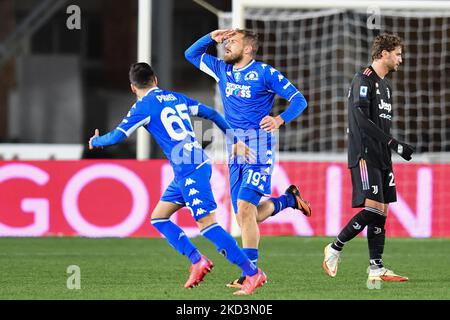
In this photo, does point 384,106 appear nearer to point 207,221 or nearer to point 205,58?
point 205,58

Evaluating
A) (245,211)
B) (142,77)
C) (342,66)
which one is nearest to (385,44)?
(245,211)

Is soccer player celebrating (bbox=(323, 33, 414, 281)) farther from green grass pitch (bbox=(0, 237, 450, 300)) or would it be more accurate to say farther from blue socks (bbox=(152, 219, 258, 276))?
blue socks (bbox=(152, 219, 258, 276))

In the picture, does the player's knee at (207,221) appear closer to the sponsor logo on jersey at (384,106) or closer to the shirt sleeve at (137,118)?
the shirt sleeve at (137,118)

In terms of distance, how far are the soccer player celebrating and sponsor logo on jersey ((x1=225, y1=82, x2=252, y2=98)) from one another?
33.5 inches

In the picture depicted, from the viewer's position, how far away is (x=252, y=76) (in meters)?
9.30

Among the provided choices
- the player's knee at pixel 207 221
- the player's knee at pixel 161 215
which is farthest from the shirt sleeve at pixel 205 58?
the player's knee at pixel 207 221

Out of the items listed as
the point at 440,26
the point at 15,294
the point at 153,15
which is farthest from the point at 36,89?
the point at 15,294

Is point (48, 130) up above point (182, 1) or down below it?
below

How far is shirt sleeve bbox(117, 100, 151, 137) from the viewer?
28.3ft

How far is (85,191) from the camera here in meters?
14.2

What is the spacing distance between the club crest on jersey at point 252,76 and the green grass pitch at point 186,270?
1.56 metres

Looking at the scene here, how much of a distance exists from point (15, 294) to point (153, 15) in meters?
12.1

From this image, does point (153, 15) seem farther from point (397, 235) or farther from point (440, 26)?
point (397, 235)

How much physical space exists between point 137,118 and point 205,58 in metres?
1.27
